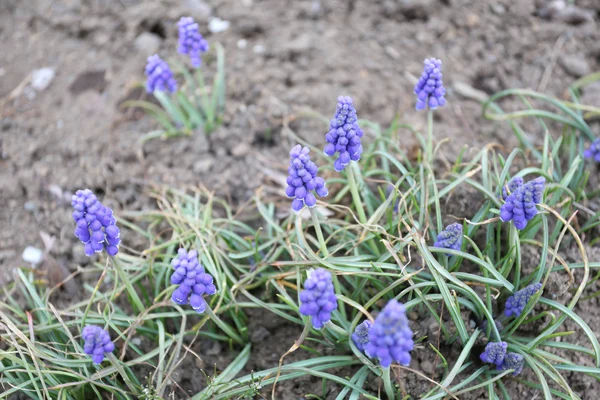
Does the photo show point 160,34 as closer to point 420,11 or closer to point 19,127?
point 19,127

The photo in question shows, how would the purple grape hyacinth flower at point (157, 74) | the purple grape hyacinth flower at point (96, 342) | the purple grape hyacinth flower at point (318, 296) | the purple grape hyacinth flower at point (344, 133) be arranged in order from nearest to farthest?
the purple grape hyacinth flower at point (318, 296) → the purple grape hyacinth flower at point (96, 342) → the purple grape hyacinth flower at point (344, 133) → the purple grape hyacinth flower at point (157, 74)

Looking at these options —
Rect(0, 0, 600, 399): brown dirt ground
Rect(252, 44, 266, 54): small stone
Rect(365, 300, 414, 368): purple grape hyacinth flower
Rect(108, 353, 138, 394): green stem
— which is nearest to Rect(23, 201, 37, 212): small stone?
Rect(0, 0, 600, 399): brown dirt ground

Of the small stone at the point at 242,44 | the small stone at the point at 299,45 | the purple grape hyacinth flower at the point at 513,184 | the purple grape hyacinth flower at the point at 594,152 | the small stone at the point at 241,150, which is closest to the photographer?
the purple grape hyacinth flower at the point at 513,184

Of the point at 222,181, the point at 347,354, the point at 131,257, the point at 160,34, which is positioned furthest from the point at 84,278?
the point at 160,34

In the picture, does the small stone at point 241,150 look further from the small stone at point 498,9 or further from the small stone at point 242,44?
the small stone at point 498,9

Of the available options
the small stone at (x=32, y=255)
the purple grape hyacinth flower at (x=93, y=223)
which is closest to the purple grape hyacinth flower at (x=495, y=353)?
the purple grape hyacinth flower at (x=93, y=223)

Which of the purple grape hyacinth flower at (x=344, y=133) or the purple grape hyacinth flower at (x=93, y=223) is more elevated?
the purple grape hyacinth flower at (x=344, y=133)

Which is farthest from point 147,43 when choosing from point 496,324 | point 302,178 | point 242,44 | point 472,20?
point 496,324

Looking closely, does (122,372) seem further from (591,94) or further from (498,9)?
(498,9)

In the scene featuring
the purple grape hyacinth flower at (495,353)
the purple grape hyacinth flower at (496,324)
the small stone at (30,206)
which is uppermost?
the purple grape hyacinth flower at (495,353)
